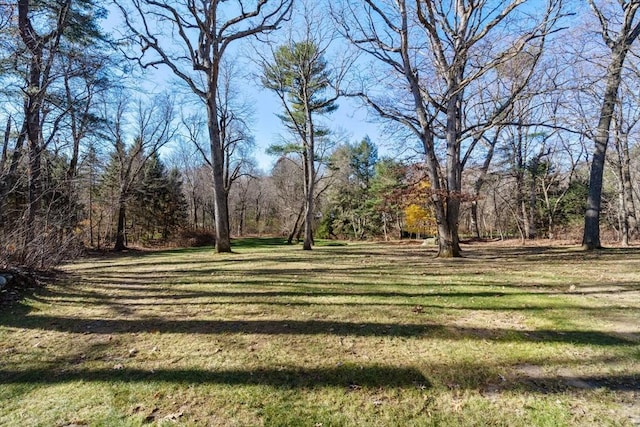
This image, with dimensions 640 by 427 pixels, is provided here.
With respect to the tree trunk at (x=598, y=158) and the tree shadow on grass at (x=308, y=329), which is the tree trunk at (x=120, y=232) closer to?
the tree shadow on grass at (x=308, y=329)

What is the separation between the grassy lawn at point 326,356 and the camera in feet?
7.23

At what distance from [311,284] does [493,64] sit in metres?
7.47

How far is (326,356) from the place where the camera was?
2.94 metres

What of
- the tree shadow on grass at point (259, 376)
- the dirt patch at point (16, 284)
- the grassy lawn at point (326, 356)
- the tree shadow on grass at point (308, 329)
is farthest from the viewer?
the dirt patch at point (16, 284)

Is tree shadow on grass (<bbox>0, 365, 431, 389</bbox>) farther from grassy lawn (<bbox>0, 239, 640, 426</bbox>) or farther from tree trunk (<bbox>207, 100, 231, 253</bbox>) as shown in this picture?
tree trunk (<bbox>207, 100, 231, 253</bbox>)

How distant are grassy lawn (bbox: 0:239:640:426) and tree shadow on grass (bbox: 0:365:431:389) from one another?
0.05 feet

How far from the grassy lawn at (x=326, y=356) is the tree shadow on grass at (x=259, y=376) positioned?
15 mm

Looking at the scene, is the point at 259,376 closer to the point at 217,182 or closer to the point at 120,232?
the point at 217,182

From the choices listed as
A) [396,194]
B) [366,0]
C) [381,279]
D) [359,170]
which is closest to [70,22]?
[366,0]

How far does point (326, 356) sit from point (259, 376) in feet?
2.05

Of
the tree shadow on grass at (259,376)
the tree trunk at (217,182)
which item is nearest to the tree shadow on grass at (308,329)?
the tree shadow on grass at (259,376)

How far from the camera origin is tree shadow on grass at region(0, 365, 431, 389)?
2518 mm

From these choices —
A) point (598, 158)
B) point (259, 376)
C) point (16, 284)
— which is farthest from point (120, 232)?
point (598, 158)

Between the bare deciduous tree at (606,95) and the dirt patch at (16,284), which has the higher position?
the bare deciduous tree at (606,95)
